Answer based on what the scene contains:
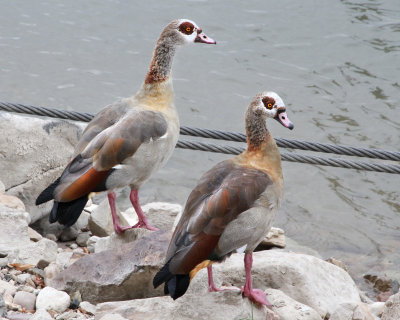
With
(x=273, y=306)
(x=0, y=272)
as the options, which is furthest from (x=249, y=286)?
(x=0, y=272)

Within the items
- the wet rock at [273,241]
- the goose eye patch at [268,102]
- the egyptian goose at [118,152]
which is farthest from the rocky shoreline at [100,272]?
the goose eye patch at [268,102]

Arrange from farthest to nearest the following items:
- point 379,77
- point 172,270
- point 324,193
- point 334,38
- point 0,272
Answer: point 334,38 < point 379,77 < point 324,193 < point 0,272 < point 172,270

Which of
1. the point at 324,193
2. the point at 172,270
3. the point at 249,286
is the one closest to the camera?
the point at 172,270

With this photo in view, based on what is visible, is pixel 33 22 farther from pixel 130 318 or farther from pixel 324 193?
pixel 130 318

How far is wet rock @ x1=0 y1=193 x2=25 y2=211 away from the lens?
5.33 metres

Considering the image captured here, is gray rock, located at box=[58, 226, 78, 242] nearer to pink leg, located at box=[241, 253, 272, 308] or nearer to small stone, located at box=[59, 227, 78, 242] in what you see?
small stone, located at box=[59, 227, 78, 242]

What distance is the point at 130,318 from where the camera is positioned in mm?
4047

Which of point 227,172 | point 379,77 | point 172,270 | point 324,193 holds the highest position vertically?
point 227,172

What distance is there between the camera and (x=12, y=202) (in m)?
5.38

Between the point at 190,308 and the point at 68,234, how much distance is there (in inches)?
83.7

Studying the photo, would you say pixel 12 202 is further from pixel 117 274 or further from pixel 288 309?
pixel 288 309

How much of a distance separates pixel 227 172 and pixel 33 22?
27.9 ft

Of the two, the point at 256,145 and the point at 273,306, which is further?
the point at 256,145

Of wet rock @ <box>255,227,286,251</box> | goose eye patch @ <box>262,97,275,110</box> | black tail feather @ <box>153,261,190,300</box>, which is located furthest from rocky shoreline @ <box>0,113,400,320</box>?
goose eye patch @ <box>262,97,275,110</box>
